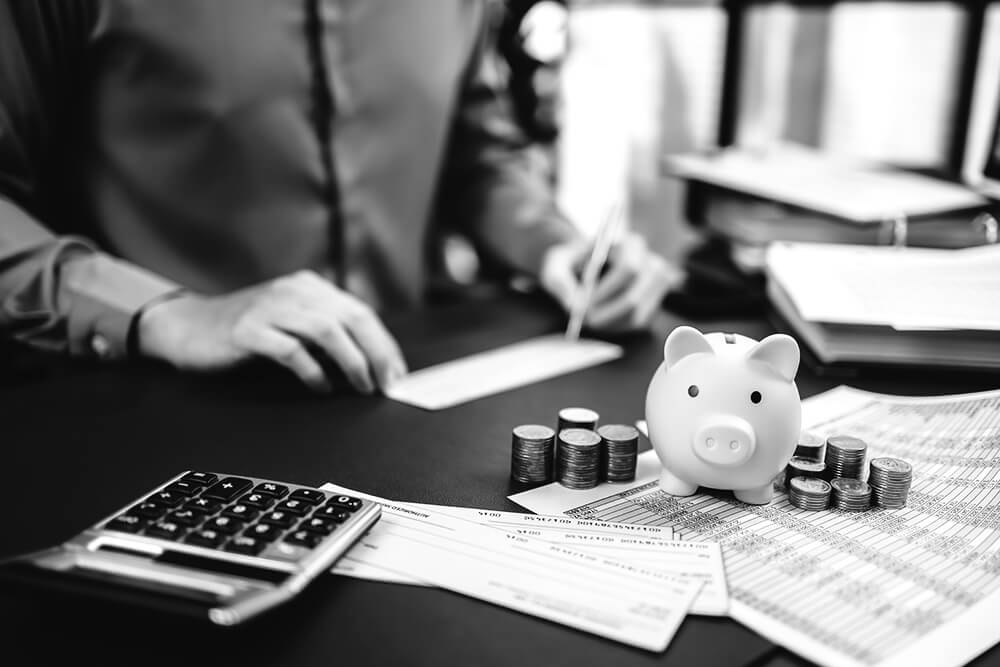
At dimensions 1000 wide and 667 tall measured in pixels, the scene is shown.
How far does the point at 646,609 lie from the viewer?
1.30 feet

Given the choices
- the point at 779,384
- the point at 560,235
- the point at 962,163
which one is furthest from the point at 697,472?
the point at 962,163

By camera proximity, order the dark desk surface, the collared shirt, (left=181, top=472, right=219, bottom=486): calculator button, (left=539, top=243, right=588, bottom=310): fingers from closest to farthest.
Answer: the dark desk surface
(left=181, top=472, right=219, bottom=486): calculator button
the collared shirt
(left=539, top=243, right=588, bottom=310): fingers

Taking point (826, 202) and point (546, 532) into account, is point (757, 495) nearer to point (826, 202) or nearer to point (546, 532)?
point (546, 532)

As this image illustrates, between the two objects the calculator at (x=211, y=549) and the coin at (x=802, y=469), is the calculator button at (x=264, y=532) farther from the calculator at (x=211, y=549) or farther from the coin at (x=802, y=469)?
the coin at (x=802, y=469)

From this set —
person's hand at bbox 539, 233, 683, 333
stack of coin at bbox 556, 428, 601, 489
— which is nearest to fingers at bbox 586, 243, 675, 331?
person's hand at bbox 539, 233, 683, 333

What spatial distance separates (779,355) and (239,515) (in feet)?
1.00

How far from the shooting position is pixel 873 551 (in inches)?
17.7

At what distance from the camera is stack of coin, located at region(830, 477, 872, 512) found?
1.62ft

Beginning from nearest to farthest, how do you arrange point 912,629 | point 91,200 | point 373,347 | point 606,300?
point 912,629 < point 373,347 < point 606,300 < point 91,200

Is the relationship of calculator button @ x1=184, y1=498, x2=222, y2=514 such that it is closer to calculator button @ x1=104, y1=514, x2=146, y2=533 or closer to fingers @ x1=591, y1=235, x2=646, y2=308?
calculator button @ x1=104, y1=514, x2=146, y2=533

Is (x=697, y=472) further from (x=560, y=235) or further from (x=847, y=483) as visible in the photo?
(x=560, y=235)

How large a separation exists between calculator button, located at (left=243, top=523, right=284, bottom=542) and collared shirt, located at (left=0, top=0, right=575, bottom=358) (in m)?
0.40

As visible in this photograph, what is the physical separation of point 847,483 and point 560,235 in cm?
A: 65

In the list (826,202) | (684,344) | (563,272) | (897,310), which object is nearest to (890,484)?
(684,344)
